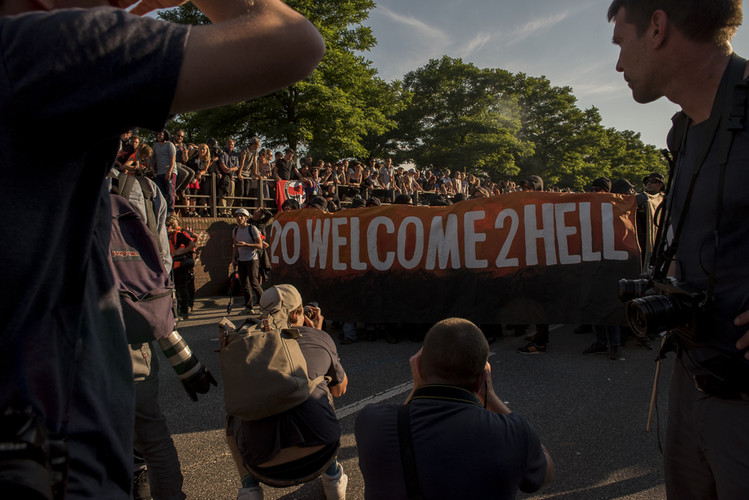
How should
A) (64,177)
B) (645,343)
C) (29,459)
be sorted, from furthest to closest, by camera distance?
1. (645,343)
2. (64,177)
3. (29,459)

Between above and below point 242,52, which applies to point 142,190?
above

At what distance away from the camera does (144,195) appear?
9.53 feet

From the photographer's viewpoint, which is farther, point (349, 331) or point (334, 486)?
point (349, 331)

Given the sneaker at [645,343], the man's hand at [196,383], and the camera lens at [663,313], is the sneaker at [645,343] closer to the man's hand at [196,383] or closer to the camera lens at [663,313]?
the camera lens at [663,313]

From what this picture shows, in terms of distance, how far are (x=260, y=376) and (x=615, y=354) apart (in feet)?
17.1

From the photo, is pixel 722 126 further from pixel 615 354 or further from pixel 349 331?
pixel 349 331

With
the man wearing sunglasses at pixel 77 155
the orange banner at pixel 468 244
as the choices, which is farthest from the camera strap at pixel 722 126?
the orange banner at pixel 468 244

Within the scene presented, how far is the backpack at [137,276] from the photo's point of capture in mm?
2354

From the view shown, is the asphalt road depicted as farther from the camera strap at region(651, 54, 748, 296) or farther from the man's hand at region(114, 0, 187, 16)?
the man's hand at region(114, 0, 187, 16)

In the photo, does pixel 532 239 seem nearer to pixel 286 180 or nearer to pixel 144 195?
pixel 144 195

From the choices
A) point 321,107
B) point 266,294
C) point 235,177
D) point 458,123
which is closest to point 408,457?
point 266,294

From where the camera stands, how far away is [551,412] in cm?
430

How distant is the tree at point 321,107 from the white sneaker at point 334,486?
21.2m

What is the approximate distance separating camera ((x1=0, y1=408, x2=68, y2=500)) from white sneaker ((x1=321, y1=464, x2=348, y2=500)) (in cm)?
252
